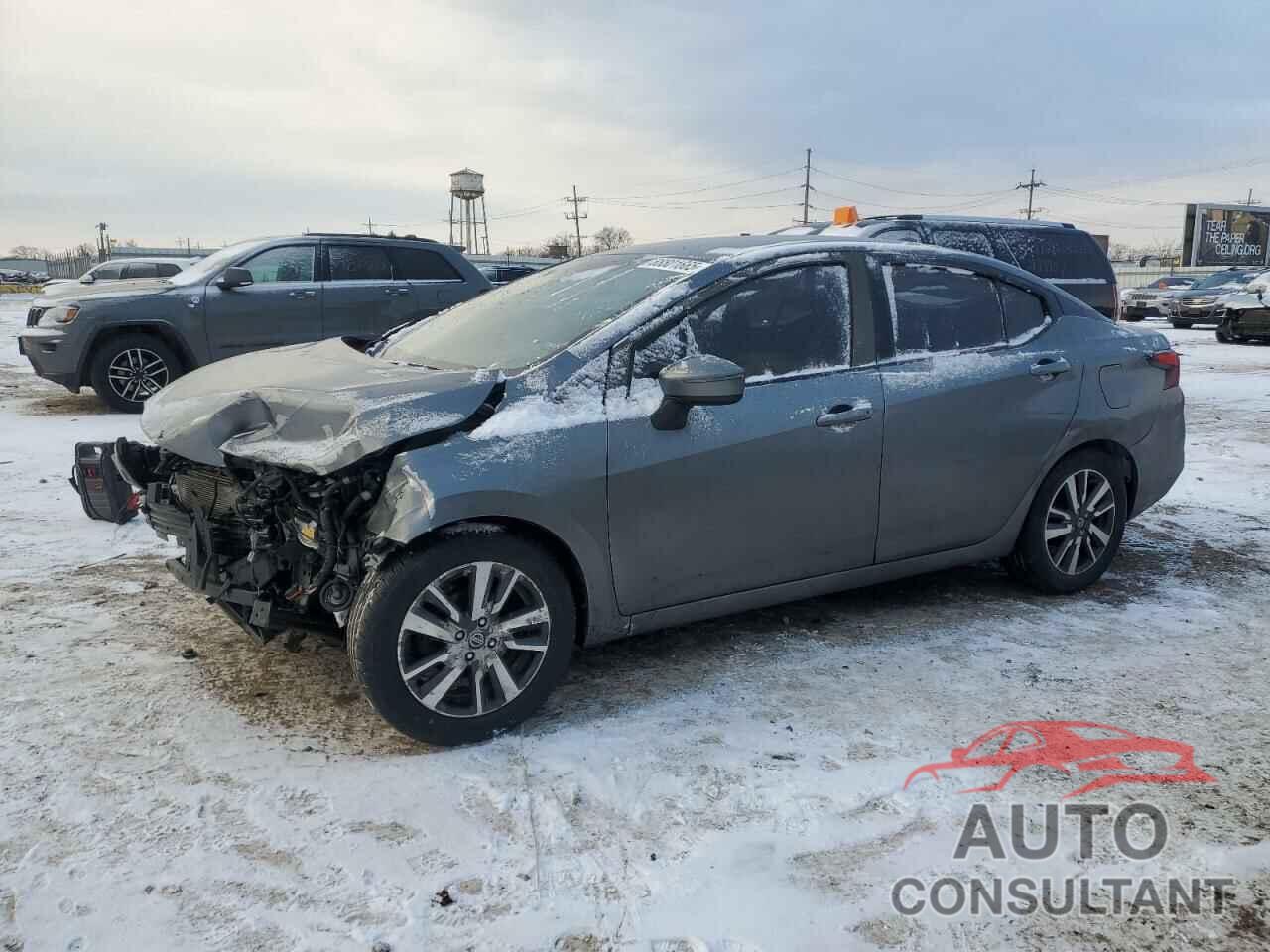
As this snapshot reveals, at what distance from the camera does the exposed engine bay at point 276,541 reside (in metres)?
3.04

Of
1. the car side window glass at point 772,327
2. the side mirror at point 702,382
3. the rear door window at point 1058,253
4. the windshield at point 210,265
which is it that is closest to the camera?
the side mirror at point 702,382

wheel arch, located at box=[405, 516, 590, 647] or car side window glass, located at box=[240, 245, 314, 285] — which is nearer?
wheel arch, located at box=[405, 516, 590, 647]

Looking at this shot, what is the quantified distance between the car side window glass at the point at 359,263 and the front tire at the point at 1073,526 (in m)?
7.58

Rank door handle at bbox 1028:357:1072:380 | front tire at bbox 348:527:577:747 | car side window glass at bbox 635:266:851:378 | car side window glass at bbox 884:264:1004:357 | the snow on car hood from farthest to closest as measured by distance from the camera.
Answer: the snow on car hood → door handle at bbox 1028:357:1072:380 → car side window glass at bbox 884:264:1004:357 → car side window glass at bbox 635:266:851:378 → front tire at bbox 348:527:577:747

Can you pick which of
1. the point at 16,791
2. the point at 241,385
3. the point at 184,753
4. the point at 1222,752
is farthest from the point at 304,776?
the point at 1222,752

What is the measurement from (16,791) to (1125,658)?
3.91 meters

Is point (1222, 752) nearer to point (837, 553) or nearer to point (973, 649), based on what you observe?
point (973, 649)

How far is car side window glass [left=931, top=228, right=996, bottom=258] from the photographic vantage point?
9.29 meters

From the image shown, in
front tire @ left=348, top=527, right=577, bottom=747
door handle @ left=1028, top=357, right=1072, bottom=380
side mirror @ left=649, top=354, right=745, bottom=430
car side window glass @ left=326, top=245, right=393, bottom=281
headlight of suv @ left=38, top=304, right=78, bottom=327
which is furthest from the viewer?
car side window glass @ left=326, top=245, right=393, bottom=281

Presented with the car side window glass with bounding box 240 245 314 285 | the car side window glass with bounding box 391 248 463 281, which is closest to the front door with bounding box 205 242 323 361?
the car side window glass with bounding box 240 245 314 285

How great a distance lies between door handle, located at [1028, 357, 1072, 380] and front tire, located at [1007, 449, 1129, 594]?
1.32ft

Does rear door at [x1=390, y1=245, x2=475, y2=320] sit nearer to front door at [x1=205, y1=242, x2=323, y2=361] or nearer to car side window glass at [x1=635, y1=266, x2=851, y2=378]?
front door at [x1=205, y1=242, x2=323, y2=361]

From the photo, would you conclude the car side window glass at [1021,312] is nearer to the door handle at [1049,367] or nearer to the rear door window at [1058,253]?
the door handle at [1049,367]

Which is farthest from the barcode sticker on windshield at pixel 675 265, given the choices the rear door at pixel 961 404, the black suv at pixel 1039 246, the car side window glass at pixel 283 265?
the car side window glass at pixel 283 265
